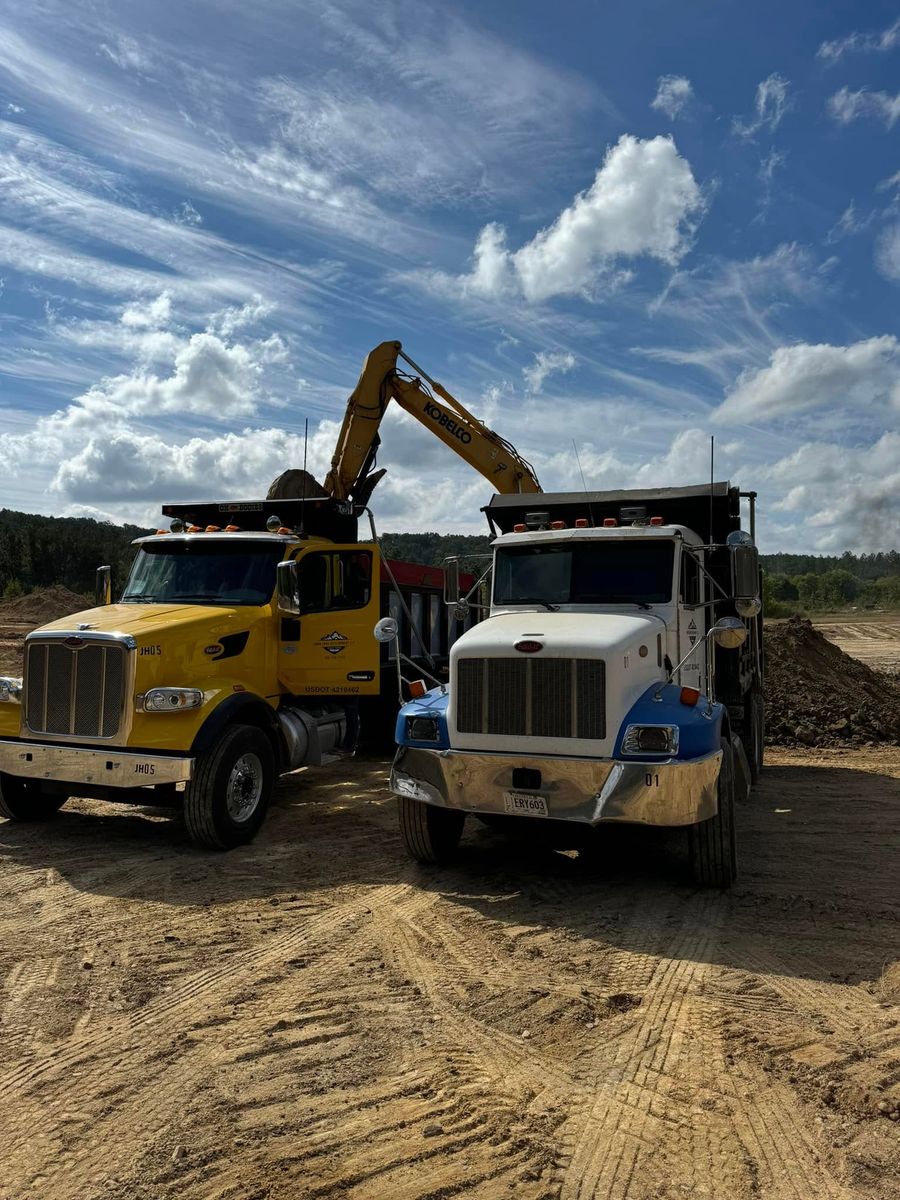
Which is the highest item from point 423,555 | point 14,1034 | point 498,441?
point 498,441

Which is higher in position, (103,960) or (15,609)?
(15,609)

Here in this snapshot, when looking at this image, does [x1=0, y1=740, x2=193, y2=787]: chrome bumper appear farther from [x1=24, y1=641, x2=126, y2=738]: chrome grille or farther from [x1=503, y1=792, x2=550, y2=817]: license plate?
[x1=503, y1=792, x2=550, y2=817]: license plate

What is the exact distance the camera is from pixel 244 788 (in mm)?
7477

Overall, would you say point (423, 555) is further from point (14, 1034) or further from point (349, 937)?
point (14, 1034)

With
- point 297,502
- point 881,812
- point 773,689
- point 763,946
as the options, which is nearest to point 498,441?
point 297,502

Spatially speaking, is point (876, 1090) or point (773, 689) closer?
point (876, 1090)

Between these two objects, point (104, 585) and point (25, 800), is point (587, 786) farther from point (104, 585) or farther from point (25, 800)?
point (104, 585)

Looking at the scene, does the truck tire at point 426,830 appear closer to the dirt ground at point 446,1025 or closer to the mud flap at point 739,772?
Answer: the dirt ground at point 446,1025

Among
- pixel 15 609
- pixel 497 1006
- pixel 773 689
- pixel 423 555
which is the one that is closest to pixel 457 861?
pixel 497 1006

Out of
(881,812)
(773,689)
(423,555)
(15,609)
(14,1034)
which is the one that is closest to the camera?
(14,1034)

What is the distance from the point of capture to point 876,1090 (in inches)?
140

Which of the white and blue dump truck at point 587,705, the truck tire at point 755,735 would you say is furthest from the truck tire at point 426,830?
the truck tire at point 755,735

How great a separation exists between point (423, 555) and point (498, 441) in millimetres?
2236

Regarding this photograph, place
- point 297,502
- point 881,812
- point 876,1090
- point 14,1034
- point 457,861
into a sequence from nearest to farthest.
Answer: point 876,1090
point 14,1034
point 457,861
point 881,812
point 297,502
